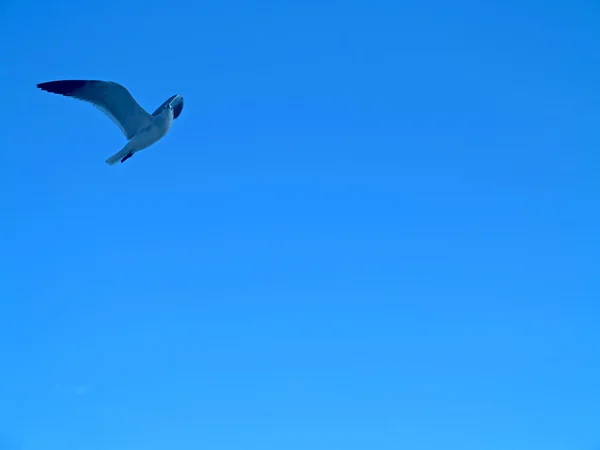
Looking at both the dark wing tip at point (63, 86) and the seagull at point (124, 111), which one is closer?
the dark wing tip at point (63, 86)

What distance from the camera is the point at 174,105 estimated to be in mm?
14852

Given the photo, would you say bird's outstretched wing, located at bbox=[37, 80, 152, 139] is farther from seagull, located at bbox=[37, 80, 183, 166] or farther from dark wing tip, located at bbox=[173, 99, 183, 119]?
dark wing tip, located at bbox=[173, 99, 183, 119]

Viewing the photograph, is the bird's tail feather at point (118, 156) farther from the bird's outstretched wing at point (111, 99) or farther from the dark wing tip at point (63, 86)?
the dark wing tip at point (63, 86)

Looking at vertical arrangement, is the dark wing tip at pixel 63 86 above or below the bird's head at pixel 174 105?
below

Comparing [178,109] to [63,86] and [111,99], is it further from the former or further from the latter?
[63,86]

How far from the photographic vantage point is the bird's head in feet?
47.2

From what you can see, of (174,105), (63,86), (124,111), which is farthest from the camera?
(174,105)

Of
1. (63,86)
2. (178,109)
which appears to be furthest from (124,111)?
(178,109)

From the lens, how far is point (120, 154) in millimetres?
14047

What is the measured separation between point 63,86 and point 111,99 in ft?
3.36

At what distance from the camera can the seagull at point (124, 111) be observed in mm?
13531

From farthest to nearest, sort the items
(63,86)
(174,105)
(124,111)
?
(174,105) → (124,111) → (63,86)

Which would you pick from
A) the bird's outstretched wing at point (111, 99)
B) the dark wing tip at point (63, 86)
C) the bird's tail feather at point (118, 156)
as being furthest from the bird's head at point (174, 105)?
the dark wing tip at point (63, 86)

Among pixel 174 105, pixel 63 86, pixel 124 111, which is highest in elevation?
pixel 174 105
